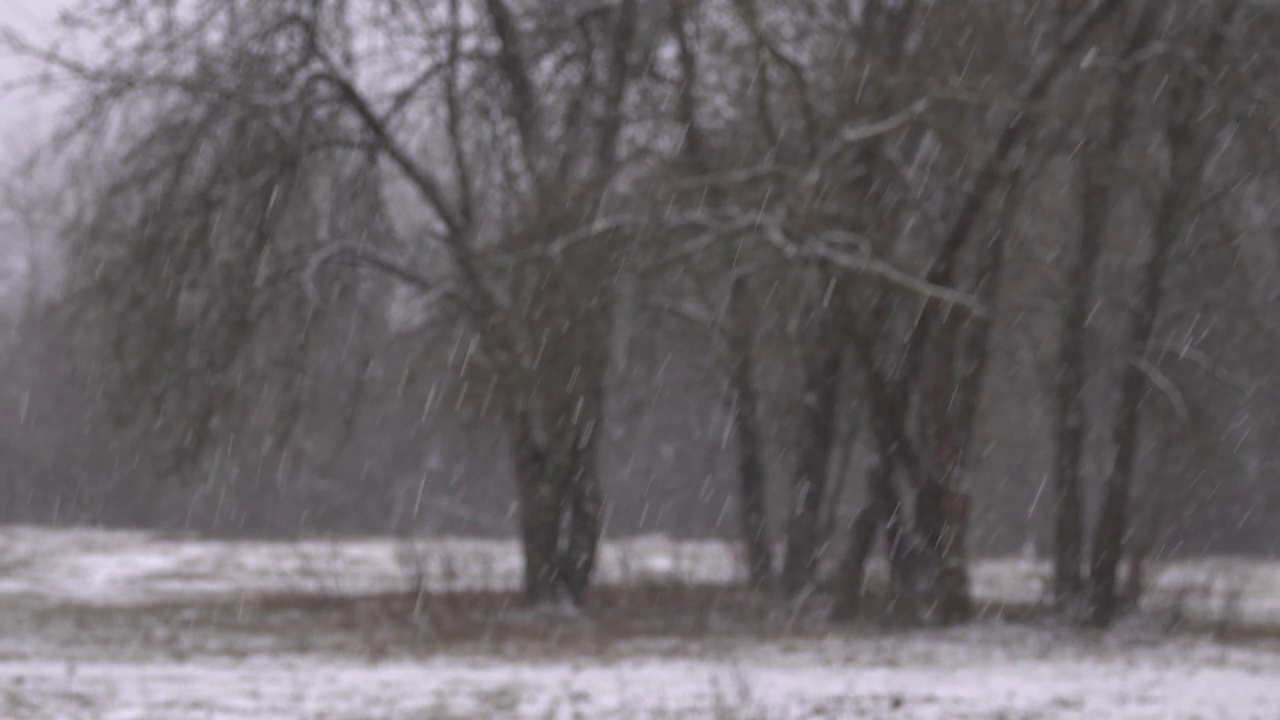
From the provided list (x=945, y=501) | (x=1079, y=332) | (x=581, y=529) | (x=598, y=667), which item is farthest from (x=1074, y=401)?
(x=598, y=667)

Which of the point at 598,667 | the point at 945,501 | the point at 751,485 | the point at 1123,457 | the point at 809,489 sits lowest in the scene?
the point at 598,667

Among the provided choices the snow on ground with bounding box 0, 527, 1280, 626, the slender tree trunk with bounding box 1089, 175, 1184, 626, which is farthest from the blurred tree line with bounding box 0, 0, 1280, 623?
the snow on ground with bounding box 0, 527, 1280, 626

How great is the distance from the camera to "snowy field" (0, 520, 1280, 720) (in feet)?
30.2

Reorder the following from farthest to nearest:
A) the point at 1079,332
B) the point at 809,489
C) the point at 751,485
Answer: the point at 751,485
the point at 809,489
the point at 1079,332

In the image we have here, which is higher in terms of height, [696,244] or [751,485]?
[696,244]

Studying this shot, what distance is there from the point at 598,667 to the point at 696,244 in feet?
11.7

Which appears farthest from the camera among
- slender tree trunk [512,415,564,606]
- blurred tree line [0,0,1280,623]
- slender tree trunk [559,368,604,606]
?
slender tree trunk [559,368,604,606]

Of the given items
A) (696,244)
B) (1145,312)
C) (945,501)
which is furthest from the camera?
(1145,312)

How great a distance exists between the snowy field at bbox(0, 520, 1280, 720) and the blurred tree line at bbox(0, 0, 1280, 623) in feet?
4.23

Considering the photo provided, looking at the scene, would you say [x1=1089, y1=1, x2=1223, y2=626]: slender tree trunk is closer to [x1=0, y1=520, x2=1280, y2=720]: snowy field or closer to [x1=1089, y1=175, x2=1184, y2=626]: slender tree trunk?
[x1=1089, y1=175, x2=1184, y2=626]: slender tree trunk

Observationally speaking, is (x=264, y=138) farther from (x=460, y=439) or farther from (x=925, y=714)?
(x=925, y=714)

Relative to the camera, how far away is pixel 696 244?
498 inches

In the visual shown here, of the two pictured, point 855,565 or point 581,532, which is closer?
point 855,565

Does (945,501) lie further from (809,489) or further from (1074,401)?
(1074,401)
